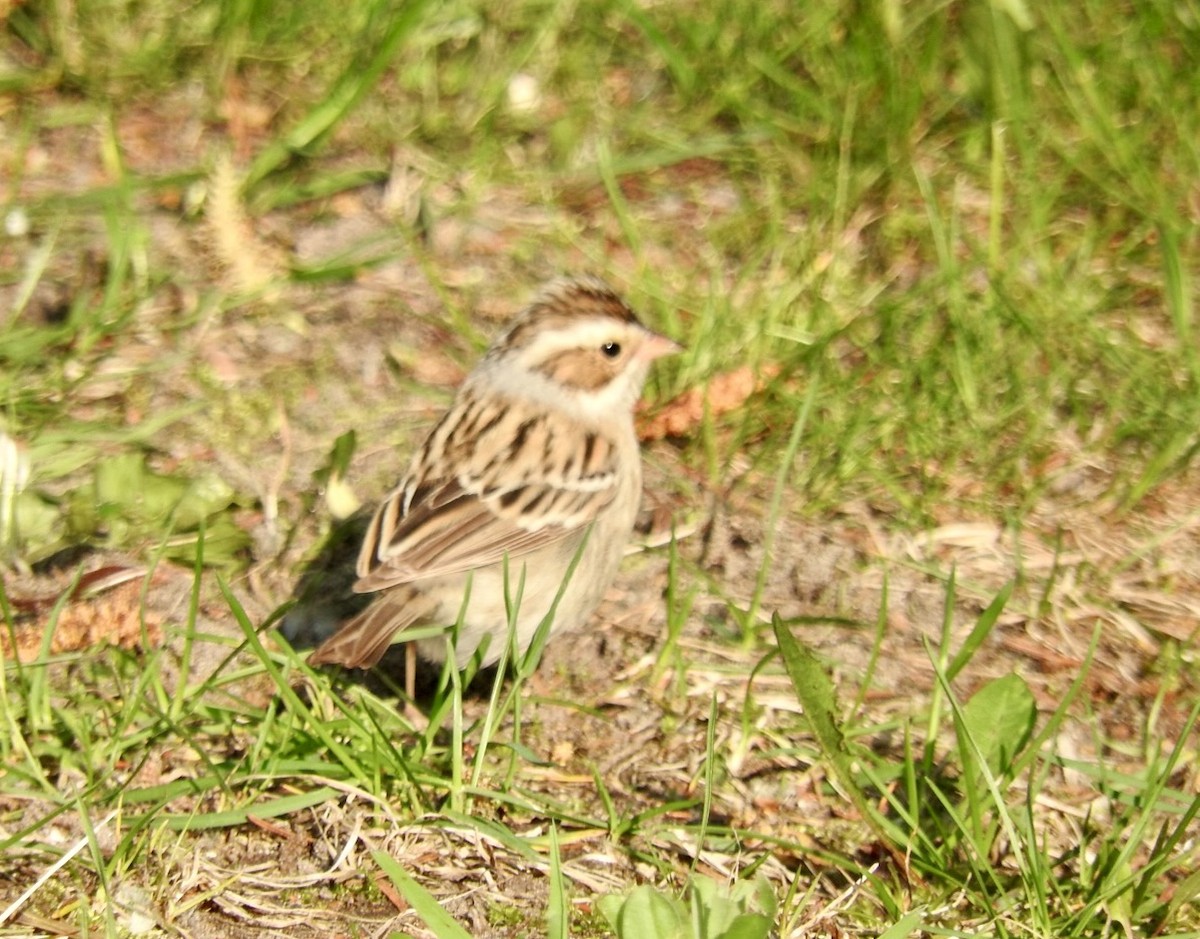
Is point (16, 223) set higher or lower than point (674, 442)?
higher

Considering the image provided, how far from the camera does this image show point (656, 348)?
5.41 m

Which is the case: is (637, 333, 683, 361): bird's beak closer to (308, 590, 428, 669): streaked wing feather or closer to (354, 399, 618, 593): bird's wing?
(354, 399, 618, 593): bird's wing

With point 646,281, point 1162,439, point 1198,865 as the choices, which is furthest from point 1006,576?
point 646,281

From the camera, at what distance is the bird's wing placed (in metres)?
4.62

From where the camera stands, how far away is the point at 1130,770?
4547 mm

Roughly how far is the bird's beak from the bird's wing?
0.33 metres

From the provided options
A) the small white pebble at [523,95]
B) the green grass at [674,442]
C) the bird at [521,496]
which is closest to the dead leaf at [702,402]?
the green grass at [674,442]

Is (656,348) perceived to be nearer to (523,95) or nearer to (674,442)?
(674,442)

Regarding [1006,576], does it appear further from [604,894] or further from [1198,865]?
[604,894]

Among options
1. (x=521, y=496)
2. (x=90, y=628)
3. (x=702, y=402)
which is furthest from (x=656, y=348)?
(x=90, y=628)

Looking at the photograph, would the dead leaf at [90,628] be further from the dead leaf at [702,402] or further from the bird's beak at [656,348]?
the dead leaf at [702,402]

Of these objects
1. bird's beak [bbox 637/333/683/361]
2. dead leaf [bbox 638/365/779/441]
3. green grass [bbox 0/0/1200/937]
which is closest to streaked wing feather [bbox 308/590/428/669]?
green grass [bbox 0/0/1200/937]

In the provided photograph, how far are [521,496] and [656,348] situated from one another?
2.48ft

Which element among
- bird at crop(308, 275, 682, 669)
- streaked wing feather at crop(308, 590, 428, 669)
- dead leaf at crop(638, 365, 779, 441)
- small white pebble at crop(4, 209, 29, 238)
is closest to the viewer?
streaked wing feather at crop(308, 590, 428, 669)
